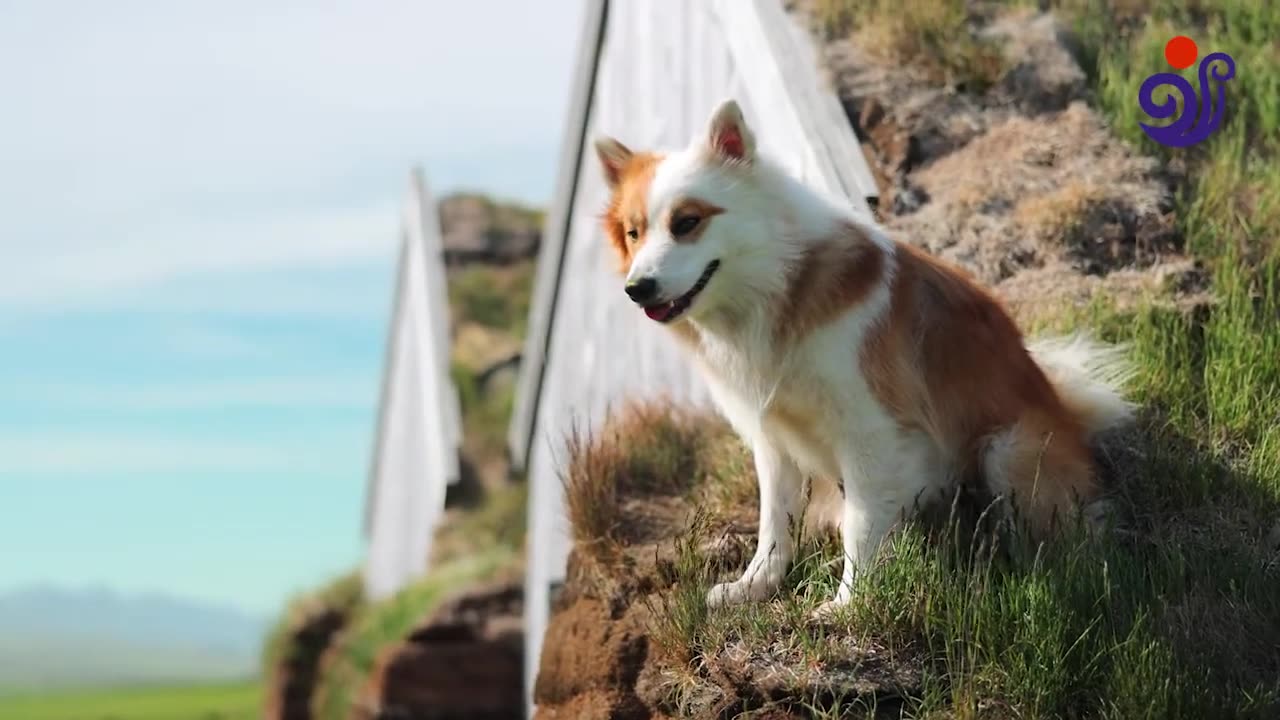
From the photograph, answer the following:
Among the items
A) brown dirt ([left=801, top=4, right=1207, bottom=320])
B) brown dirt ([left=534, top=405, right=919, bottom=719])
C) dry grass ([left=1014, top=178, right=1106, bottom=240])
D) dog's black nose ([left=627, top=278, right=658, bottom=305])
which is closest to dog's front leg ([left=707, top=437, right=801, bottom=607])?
brown dirt ([left=534, top=405, right=919, bottom=719])

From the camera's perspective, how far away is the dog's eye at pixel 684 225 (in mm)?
4785

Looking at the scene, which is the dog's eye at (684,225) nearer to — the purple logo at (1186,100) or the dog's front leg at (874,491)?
the dog's front leg at (874,491)

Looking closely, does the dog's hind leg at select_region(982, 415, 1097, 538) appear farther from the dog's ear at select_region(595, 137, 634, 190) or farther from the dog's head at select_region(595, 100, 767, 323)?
the dog's ear at select_region(595, 137, 634, 190)

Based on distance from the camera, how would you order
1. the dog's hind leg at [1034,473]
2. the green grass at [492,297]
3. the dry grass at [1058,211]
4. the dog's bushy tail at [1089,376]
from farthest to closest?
the green grass at [492,297] → the dry grass at [1058,211] → the dog's bushy tail at [1089,376] → the dog's hind leg at [1034,473]

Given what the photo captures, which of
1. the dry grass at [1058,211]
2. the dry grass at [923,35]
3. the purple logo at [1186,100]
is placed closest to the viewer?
the dry grass at [1058,211]

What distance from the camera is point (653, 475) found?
6.69m

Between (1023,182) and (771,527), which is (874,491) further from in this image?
(1023,182)

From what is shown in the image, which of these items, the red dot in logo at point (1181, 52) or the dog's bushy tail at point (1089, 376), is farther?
the red dot in logo at point (1181, 52)

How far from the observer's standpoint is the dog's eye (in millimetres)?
4785

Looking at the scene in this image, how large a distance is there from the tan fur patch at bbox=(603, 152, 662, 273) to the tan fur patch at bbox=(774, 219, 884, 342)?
0.51 m

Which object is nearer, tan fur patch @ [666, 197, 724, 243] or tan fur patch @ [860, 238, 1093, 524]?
tan fur patch @ [666, 197, 724, 243]

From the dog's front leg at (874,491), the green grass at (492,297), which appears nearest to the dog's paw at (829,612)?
the dog's front leg at (874,491)

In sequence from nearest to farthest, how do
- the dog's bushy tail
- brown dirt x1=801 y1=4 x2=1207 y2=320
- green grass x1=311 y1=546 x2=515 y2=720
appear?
1. the dog's bushy tail
2. brown dirt x1=801 y1=4 x2=1207 y2=320
3. green grass x1=311 y1=546 x2=515 y2=720

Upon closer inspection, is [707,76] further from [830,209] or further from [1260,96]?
[830,209]
